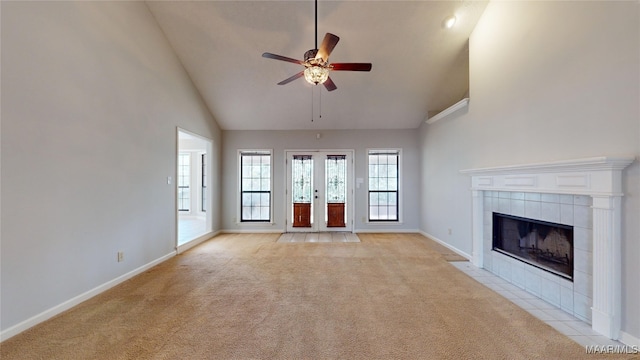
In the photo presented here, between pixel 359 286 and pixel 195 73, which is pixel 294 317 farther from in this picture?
pixel 195 73

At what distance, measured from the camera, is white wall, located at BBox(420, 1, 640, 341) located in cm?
211

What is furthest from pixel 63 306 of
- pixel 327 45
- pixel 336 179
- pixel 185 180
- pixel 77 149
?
pixel 185 180

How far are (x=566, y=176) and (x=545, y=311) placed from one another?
52.3 inches

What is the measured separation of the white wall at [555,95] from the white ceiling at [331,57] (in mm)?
806

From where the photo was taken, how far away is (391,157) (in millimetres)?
6969

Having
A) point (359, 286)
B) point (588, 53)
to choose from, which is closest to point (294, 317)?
point (359, 286)

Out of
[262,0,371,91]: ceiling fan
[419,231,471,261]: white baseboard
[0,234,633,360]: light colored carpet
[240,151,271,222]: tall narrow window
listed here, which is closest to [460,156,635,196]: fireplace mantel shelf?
[0,234,633,360]: light colored carpet

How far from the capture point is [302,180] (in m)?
6.95

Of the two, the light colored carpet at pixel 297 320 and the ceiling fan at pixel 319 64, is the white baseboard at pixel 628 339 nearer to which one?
the light colored carpet at pixel 297 320

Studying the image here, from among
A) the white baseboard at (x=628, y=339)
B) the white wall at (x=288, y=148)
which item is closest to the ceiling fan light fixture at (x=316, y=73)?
the white baseboard at (x=628, y=339)

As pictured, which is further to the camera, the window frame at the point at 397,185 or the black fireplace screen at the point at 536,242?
the window frame at the point at 397,185

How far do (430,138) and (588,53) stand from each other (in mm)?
3612

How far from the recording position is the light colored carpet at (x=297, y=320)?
2061 millimetres

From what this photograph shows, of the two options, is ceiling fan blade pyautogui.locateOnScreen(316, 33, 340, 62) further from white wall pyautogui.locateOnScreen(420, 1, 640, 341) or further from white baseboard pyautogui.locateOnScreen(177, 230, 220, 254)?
white baseboard pyautogui.locateOnScreen(177, 230, 220, 254)
